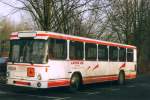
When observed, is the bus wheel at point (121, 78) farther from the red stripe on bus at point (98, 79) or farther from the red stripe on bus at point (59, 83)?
the red stripe on bus at point (59, 83)

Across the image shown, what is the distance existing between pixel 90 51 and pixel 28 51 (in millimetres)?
4546

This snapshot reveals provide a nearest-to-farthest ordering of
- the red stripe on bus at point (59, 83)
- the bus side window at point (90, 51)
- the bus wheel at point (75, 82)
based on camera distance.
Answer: the red stripe on bus at point (59, 83) < the bus wheel at point (75, 82) < the bus side window at point (90, 51)

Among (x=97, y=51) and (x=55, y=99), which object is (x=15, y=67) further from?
(x=97, y=51)

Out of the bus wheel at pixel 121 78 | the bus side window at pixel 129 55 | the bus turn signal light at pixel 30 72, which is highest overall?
the bus side window at pixel 129 55

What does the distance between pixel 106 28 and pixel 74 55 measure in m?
25.2

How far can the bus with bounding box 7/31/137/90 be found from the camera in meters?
17.8

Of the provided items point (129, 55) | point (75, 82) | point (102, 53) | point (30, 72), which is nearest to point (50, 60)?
point (30, 72)

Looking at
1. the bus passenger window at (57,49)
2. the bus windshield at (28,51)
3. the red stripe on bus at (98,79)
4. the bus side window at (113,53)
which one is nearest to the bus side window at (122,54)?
the bus side window at (113,53)

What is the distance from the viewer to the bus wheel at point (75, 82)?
65.6ft

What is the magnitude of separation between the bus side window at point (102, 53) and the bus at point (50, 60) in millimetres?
426

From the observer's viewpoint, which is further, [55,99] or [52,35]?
[52,35]

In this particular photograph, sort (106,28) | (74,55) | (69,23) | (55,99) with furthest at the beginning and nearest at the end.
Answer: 1. (106,28)
2. (69,23)
3. (74,55)
4. (55,99)

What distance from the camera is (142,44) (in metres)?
51.1

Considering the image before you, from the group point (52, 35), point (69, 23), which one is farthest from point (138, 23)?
point (52, 35)
